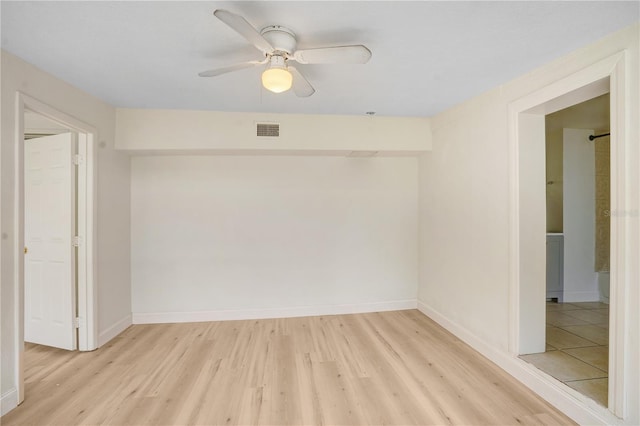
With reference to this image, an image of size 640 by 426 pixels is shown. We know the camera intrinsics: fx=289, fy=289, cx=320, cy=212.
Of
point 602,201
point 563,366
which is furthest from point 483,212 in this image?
point 602,201

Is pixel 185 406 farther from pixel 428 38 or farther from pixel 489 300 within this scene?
pixel 428 38

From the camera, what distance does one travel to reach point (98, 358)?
269 centimetres

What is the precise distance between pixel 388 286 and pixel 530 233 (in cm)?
193

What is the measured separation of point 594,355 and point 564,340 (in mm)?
305

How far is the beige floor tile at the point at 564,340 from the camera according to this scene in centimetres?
272

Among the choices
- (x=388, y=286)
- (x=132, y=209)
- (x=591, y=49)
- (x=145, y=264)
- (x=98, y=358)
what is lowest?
(x=98, y=358)

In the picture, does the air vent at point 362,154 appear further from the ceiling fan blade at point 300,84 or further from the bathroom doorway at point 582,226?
the bathroom doorway at point 582,226

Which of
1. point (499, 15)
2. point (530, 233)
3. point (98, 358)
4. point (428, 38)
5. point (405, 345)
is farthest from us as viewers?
point (405, 345)

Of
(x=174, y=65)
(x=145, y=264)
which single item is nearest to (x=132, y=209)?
(x=145, y=264)

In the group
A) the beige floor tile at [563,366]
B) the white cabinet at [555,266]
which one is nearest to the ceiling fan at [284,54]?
the beige floor tile at [563,366]

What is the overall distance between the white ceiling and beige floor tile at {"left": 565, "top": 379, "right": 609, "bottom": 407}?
2311mm

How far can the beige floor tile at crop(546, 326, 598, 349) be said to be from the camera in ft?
8.93

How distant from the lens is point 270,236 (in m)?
3.73

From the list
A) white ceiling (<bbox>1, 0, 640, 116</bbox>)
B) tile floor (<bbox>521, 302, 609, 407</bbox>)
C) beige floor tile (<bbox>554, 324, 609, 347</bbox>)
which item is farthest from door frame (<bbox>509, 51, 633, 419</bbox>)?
beige floor tile (<bbox>554, 324, 609, 347</bbox>)
